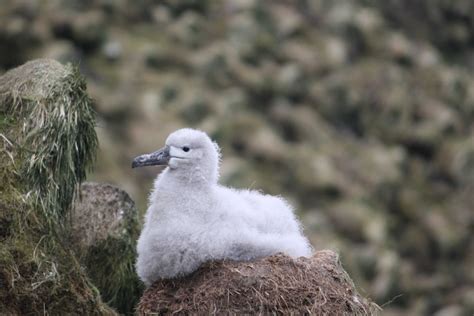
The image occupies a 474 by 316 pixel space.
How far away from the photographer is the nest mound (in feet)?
20.2

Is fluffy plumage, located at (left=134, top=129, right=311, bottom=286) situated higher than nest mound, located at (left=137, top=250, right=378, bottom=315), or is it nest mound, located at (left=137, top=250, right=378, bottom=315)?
fluffy plumage, located at (left=134, top=129, right=311, bottom=286)

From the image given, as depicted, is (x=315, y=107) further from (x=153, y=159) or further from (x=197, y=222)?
(x=197, y=222)

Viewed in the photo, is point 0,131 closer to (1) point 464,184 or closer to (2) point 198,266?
(2) point 198,266

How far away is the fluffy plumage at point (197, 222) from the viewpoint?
6.35 meters

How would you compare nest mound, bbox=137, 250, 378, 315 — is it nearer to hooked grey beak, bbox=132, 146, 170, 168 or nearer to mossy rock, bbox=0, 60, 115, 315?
mossy rock, bbox=0, 60, 115, 315

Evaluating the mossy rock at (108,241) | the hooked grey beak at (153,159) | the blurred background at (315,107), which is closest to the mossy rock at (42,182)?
the mossy rock at (108,241)

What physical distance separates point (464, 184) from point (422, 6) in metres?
8.24

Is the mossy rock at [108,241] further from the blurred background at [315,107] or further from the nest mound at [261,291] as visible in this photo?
the blurred background at [315,107]

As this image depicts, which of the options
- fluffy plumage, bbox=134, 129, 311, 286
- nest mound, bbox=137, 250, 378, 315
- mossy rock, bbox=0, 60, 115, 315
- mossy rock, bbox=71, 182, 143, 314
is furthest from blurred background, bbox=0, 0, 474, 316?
nest mound, bbox=137, 250, 378, 315

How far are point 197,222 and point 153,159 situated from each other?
0.54 metres

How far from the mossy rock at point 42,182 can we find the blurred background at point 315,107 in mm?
13105

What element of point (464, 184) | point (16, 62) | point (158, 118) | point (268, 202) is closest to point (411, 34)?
point (464, 184)

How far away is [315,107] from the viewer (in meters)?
28.5

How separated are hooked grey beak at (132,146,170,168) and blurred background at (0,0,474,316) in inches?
532
